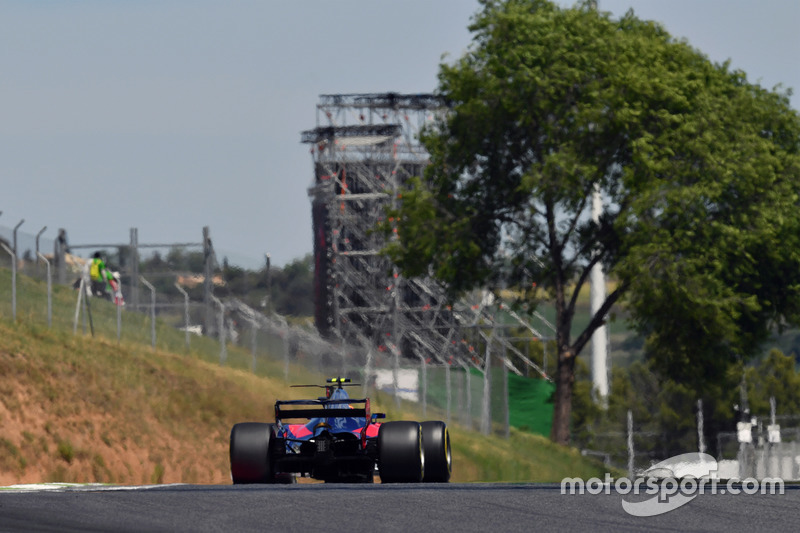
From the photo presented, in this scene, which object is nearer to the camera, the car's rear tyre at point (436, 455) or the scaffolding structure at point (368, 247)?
the car's rear tyre at point (436, 455)

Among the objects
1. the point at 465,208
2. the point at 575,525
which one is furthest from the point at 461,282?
the point at 575,525

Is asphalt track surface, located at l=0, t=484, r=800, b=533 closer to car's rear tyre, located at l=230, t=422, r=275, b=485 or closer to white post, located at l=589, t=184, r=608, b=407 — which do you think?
car's rear tyre, located at l=230, t=422, r=275, b=485

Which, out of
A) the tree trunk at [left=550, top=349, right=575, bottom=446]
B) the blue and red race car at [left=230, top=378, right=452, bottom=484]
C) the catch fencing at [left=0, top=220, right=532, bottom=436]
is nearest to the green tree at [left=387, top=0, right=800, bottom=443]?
the tree trunk at [left=550, top=349, right=575, bottom=446]

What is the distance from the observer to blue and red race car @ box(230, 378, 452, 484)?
18.0 m

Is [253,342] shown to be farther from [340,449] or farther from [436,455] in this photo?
[436,455]

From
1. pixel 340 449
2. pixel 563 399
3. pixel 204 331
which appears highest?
pixel 204 331

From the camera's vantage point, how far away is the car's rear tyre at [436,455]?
1822 cm

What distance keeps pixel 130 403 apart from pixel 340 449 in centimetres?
1150

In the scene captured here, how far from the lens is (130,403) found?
29.5 metres

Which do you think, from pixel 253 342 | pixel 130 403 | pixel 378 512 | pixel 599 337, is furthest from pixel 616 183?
pixel 599 337

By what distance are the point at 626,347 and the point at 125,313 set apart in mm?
130040

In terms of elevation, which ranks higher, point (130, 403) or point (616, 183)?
point (616, 183)

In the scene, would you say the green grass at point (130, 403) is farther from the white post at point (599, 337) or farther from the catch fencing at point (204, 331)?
the white post at point (599, 337)

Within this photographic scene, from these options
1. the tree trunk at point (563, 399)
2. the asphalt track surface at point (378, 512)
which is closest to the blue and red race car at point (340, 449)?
the asphalt track surface at point (378, 512)
